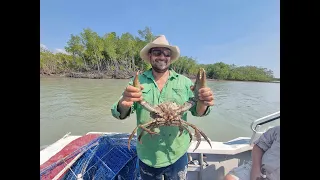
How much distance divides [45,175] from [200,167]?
231 centimetres

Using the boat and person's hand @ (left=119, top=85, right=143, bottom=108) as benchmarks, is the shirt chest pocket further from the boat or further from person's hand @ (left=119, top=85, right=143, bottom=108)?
the boat

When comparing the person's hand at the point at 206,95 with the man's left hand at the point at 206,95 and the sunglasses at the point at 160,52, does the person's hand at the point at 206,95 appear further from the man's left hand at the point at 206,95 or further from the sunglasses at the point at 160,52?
the sunglasses at the point at 160,52

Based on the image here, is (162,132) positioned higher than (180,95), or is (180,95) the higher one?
(180,95)

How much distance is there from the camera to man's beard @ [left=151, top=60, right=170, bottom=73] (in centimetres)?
205

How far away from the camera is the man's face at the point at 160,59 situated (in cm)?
206

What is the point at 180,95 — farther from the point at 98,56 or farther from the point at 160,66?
the point at 98,56

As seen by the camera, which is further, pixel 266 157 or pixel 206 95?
pixel 266 157

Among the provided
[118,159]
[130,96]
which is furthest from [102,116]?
[130,96]

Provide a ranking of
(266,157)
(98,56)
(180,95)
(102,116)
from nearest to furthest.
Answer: (180,95) → (266,157) → (102,116) → (98,56)

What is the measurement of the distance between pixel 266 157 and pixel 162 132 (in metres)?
1.25

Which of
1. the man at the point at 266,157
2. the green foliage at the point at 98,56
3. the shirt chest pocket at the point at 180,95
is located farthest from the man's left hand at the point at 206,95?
the green foliage at the point at 98,56

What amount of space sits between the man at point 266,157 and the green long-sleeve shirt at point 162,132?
2.84ft

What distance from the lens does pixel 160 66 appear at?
6.73ft
